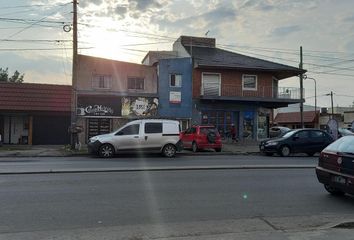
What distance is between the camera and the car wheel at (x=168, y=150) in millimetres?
23234

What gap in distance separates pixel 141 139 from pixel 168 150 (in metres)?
1.43

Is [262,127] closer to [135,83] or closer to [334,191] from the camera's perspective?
[135,83]

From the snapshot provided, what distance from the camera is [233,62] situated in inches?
1512

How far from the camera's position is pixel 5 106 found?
32781 millimetres

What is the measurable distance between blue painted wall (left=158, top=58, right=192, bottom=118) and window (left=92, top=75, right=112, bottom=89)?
3851 millimetres

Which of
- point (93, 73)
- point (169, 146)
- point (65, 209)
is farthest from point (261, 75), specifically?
point (65, 209)

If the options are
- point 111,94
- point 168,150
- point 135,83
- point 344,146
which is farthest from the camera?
point 135,83

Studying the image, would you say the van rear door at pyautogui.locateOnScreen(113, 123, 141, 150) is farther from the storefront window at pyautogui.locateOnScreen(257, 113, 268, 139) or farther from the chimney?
the chimney

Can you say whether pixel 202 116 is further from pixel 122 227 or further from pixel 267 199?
pixel 122 227

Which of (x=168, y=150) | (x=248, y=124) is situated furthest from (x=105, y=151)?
(x=248, y=124)

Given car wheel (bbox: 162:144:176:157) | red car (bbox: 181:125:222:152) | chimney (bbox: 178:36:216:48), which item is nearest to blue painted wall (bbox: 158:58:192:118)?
chimney (bbox: 178:36:216:48)

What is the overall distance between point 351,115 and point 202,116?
4843 centimetres

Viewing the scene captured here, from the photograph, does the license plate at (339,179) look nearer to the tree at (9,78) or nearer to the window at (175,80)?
the window at (175,80)

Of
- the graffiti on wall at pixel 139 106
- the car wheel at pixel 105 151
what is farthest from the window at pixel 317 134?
the graffiti on wall at pixel 139 106
